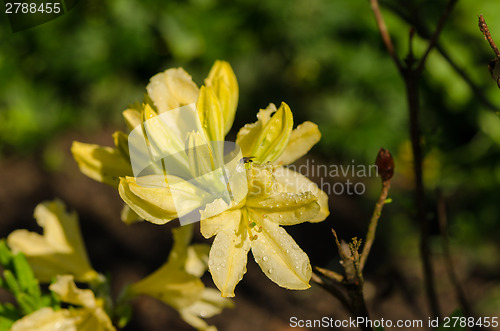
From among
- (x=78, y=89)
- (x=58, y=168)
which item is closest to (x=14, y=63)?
(x=78, y=89)

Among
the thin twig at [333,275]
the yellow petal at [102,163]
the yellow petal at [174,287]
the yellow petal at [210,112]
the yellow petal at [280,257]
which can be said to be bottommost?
the yellow petal at [174,287]

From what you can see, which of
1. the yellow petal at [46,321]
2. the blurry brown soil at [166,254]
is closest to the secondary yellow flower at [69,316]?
the yellow petal at [46,321]

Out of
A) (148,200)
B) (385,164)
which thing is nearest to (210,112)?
(148,200)

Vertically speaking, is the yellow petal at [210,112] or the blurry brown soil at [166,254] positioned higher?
the yellow petal at [210,112]

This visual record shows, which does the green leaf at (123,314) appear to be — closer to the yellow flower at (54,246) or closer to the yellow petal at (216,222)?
the yellow flower at (54,246)

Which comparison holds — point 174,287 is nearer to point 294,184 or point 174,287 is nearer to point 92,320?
point 92,320

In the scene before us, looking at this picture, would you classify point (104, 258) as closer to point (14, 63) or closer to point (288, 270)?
point (14, 63)

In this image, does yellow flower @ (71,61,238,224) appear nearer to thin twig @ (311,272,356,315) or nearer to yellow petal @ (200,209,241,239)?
yellow petal @ (200,209,241,239)
